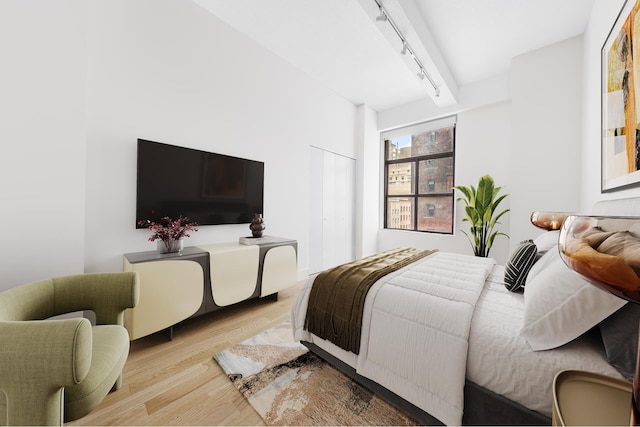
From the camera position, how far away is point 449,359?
1.08 metres

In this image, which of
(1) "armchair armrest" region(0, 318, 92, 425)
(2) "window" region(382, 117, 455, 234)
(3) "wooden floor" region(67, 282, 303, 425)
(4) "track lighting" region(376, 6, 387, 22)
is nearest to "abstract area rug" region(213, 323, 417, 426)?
(3) "wooden floor" region(67, 282, 303, 425)

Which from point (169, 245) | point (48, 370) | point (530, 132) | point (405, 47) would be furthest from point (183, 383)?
point (530, 132)

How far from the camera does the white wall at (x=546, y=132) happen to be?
2.78 metres

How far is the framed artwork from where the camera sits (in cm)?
126

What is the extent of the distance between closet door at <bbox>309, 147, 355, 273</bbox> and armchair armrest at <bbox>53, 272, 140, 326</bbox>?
2.63 metres

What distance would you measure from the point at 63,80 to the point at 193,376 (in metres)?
2.20

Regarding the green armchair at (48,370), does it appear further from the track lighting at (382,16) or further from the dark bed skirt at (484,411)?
the track lighting at (382,16)

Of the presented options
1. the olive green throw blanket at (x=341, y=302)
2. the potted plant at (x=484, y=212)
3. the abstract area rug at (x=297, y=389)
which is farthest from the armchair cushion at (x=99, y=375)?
the potted plant at (x=484, y=212)

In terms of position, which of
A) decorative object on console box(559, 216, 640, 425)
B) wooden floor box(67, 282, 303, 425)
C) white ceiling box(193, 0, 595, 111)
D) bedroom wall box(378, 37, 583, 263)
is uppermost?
white ceiling box(193, 0, 595, 111)

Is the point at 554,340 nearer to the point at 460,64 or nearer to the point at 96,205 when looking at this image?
the point at 96,205

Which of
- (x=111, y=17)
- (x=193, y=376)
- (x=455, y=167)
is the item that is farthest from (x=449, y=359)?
(x=455, y=167)

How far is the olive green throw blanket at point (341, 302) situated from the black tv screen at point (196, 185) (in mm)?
1522

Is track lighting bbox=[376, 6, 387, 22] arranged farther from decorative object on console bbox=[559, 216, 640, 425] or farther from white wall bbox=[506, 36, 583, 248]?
decorative object on console bbox=[559, 216, 640, 425]

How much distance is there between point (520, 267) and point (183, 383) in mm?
2248
